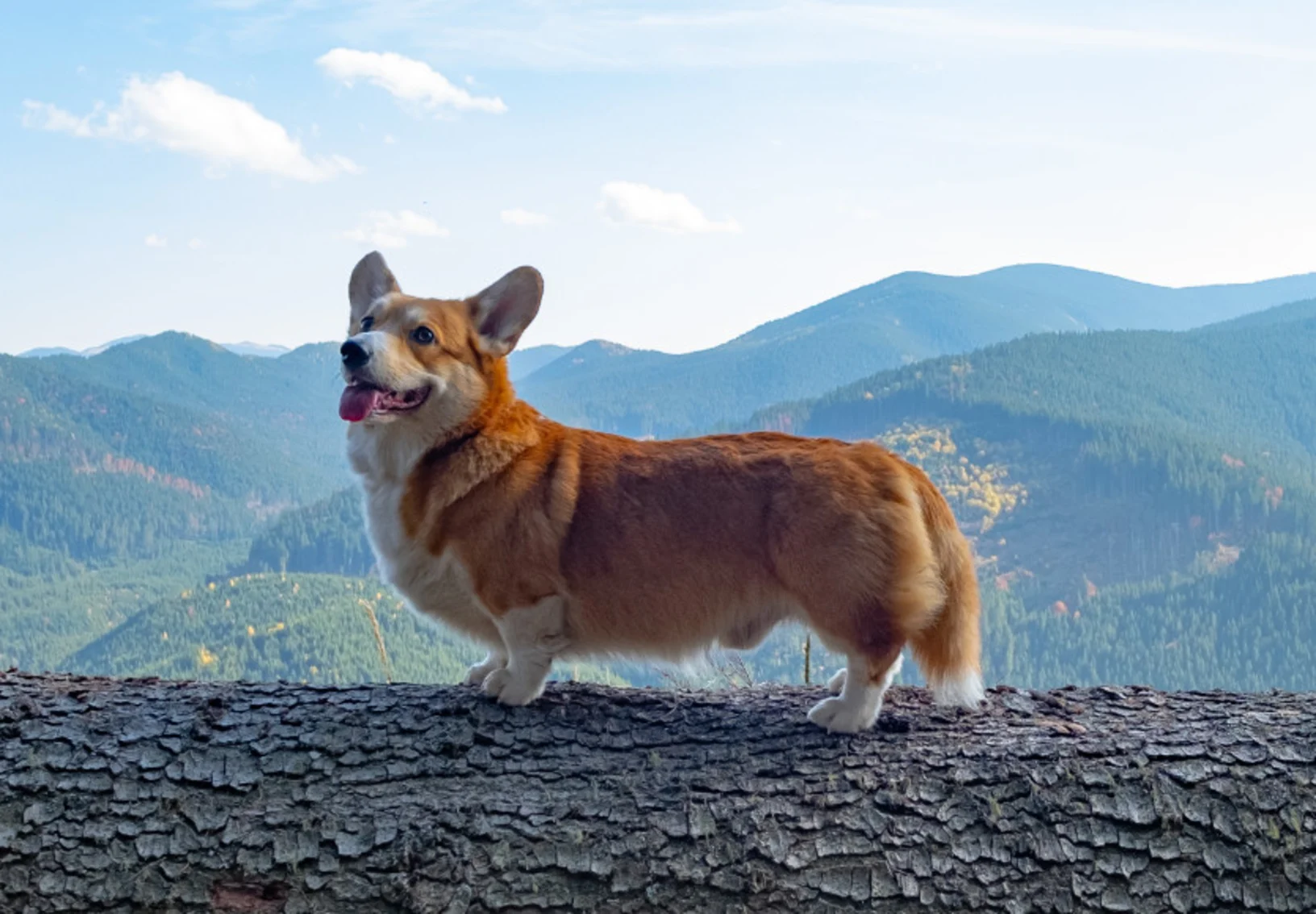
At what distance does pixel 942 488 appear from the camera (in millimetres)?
49250

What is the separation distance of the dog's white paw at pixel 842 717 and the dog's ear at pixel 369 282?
2.54 meters

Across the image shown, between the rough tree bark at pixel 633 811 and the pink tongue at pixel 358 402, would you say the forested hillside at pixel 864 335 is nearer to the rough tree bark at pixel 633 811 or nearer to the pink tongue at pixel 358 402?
the pink tongue at pixel 358 402

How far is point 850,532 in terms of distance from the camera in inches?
155

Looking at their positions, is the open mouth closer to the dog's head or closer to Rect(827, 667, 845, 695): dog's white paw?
the dog's head

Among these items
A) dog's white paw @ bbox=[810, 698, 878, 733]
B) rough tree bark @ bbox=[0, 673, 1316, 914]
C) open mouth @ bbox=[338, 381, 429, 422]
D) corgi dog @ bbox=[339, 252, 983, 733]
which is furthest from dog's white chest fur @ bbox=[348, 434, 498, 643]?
dog's white paw @ bbox=[810, 698, 878, 733]

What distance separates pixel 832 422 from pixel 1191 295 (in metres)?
94.4

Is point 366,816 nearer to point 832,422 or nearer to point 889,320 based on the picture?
point 832,422

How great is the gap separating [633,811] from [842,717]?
0.95 meters

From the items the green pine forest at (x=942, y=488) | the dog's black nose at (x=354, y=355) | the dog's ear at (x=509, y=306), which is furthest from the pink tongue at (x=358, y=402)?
the green pine forest at (x=942, y=488)

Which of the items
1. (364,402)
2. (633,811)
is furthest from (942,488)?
(633,811)

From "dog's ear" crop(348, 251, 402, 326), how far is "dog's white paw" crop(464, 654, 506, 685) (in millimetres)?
1619

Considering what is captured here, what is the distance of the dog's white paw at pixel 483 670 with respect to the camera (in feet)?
15.0

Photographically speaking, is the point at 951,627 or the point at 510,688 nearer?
the point at 951,627

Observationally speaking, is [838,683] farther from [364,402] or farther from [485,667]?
[364,402]
